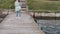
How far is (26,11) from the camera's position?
19.6 metres

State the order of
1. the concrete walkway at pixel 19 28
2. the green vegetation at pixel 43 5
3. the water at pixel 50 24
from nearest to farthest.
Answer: the concrete walkway at pixel 19 28 < the water at pixel 50 24 < the green vegetation at pixel 43 5

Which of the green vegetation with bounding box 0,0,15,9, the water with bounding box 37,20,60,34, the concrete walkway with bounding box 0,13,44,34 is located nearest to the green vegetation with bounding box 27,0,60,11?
the green vegetation with bounding box 0,0,15,9

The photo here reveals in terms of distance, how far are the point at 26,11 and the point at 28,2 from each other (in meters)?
2.80

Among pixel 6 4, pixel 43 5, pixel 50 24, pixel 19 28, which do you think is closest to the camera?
pixel 19 28

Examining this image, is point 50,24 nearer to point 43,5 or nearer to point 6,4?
point 43,5

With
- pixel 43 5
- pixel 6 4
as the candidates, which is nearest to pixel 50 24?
pixel 43 5

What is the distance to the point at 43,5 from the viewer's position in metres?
22.0

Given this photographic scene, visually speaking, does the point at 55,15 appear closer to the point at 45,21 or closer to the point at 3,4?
the point at 45,21

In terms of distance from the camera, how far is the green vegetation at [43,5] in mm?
21578

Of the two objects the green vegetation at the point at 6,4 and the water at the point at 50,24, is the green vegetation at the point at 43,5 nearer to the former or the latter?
the green vegetation at the point at 6,4

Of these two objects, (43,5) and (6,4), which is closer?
(43,5)

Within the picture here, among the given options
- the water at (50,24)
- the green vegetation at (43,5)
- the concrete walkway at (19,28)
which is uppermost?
the concrete walkway at (19,28)

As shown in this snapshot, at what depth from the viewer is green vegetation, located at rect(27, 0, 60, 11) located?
21.6 m

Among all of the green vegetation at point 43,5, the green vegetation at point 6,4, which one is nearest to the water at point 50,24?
the green vegetation at point 43,5
